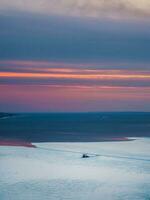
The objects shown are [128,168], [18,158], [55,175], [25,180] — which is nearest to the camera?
[25,180]

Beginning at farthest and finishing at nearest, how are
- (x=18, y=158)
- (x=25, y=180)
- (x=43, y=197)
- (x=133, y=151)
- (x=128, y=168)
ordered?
(x=133, y=151) → (x=18, y=158) → (x=128, y=168) → (x=25, y=180) → (x=43, y=197)

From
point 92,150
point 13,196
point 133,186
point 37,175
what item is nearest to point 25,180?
point 37,175

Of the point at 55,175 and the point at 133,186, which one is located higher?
the point at 55,175

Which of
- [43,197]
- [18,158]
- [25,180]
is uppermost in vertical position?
[18,158]

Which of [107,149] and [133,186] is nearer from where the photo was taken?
[133,186]

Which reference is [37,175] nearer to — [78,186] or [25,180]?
[25,180]

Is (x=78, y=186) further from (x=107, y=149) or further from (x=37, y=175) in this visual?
(x=107, y=149)
